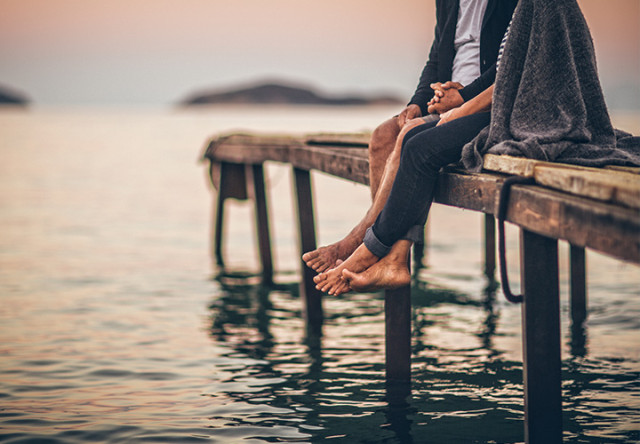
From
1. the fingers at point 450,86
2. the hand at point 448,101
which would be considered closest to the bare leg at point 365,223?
the hand at point 448,101

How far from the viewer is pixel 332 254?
14.2ft

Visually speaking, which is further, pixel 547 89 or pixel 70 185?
pixel 70 185

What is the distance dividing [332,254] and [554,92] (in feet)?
4.97

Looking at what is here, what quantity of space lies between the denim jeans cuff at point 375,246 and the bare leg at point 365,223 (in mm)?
167

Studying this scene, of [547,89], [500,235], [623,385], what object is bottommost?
[623,385]

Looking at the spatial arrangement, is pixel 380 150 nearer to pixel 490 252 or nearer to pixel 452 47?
pixel 452 47

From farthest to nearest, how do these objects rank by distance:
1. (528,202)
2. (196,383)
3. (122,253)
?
(122,253) < (196,383) < (528,202)

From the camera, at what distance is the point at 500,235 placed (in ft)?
11.1

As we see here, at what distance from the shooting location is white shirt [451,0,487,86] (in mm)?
4391

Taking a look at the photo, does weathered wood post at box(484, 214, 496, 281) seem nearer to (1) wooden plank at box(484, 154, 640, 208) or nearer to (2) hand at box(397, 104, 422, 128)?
(2) hand at box(397, 104, 422, 128)

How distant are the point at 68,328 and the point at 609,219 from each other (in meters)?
6.22

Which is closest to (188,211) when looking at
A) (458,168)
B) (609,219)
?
(458,168)

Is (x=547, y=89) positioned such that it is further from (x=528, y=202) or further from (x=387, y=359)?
(x=387, y=359)

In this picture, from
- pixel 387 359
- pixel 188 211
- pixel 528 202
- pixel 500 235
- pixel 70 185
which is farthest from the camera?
pixel 70 185
